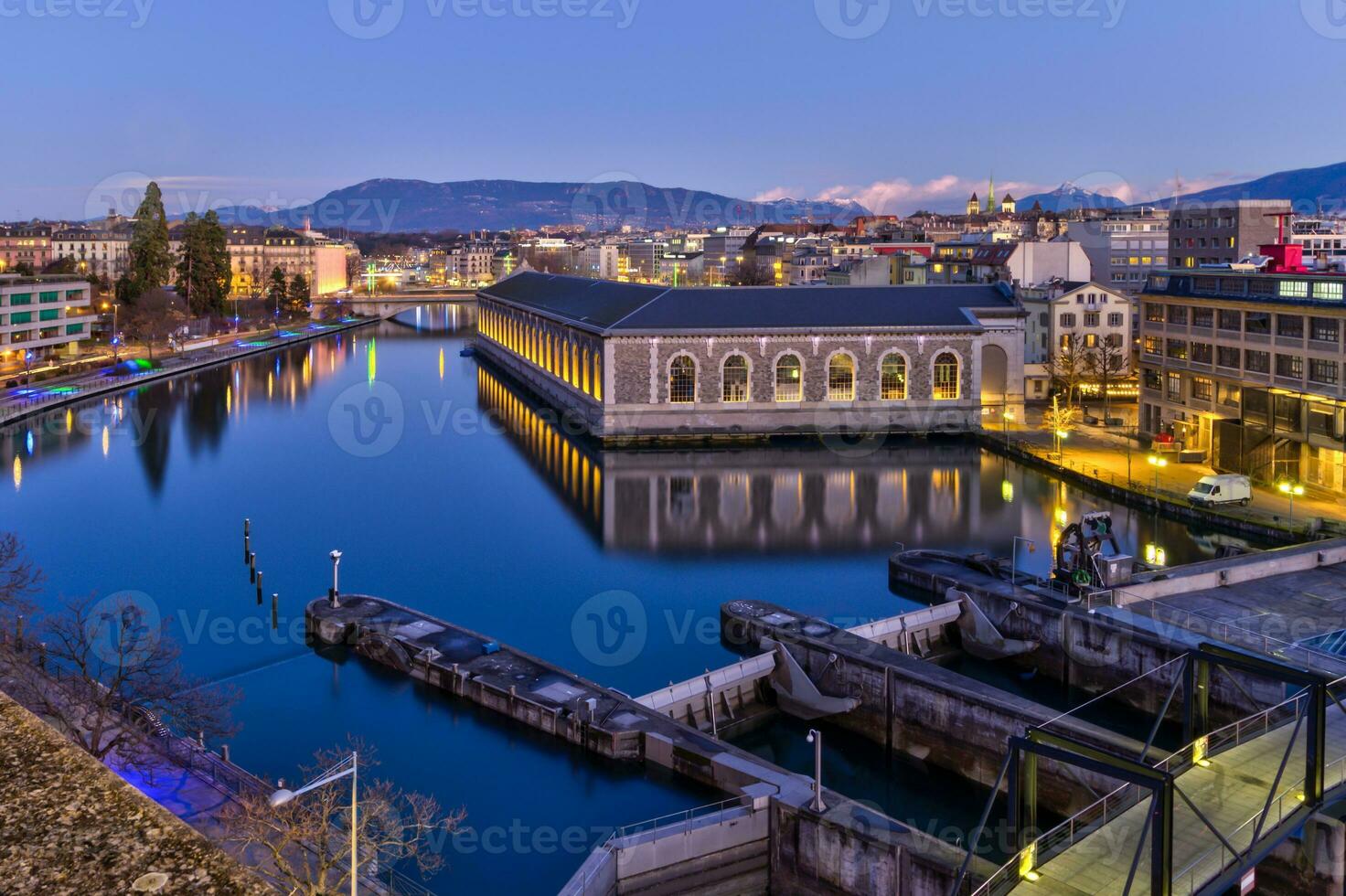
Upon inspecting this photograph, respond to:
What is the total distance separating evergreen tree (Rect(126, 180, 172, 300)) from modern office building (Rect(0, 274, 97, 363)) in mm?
9241

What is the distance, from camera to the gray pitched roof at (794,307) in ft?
156

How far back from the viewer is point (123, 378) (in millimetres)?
62906

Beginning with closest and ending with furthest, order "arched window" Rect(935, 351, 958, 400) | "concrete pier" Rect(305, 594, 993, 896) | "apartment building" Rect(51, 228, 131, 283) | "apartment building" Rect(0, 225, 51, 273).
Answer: "concrete pier" Rect(305, 594, 993, 896), "arched window" Rect(935, 351, 958, 400), "apartment building" Rect(0, 225, 51, 273), "apartment building" Rect(51, 228, 131, 283)

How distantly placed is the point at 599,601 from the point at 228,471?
20.3 metres

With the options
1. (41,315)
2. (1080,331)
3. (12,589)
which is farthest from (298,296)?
(12,589)

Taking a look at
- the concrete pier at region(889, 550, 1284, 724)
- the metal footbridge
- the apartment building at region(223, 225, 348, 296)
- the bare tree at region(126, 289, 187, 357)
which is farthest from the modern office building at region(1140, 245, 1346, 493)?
the apartment building at region(223, 225, 348, 296)

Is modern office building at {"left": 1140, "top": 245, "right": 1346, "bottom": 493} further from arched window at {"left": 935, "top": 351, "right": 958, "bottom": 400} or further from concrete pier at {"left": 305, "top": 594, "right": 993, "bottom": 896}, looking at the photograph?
concrete pier at {"left": 305, "top": 594, "right": 993, "bottom": 896}

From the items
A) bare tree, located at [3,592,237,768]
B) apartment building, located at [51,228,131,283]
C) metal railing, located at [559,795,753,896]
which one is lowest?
metal railing, located at [559,795,753,896]

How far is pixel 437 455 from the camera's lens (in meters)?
Result: 44.8

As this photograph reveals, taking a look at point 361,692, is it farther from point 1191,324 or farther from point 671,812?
point 1191,324

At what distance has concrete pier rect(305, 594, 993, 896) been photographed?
13.8 metres
